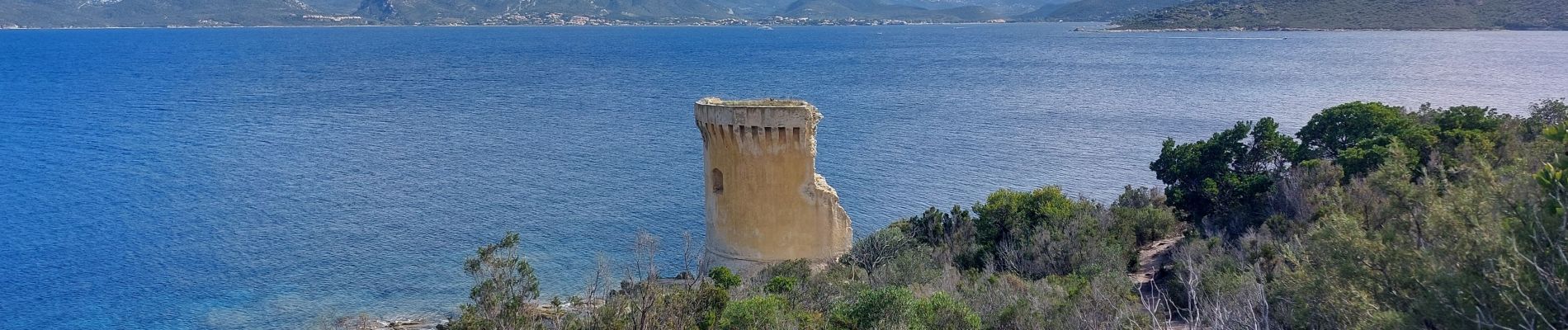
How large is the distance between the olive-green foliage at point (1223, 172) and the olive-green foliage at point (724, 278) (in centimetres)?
1237

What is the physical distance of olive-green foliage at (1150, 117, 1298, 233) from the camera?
25.0 metres

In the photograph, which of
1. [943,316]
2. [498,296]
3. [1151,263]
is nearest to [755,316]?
[943,316]

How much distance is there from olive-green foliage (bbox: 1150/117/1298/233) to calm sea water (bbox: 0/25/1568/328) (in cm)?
622

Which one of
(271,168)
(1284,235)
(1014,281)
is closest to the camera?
(1014,281)

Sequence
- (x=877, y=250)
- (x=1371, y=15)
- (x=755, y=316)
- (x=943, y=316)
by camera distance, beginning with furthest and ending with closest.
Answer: (x=1371, y=15)
(x=877, y=250)
(x=755, y=316)
(x=943, y=316)

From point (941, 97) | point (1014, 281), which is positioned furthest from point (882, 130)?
point (1014, 281)

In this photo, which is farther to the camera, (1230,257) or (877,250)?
(877,250)

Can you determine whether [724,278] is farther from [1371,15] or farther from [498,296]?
[1371,15]

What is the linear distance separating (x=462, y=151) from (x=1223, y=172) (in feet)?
99.7

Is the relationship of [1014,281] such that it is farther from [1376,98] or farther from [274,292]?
[1376,98]

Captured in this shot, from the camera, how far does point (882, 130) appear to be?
5025 cm

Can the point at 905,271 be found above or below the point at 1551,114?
below

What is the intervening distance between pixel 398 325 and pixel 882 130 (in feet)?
99.9

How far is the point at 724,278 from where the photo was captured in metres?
17.0
